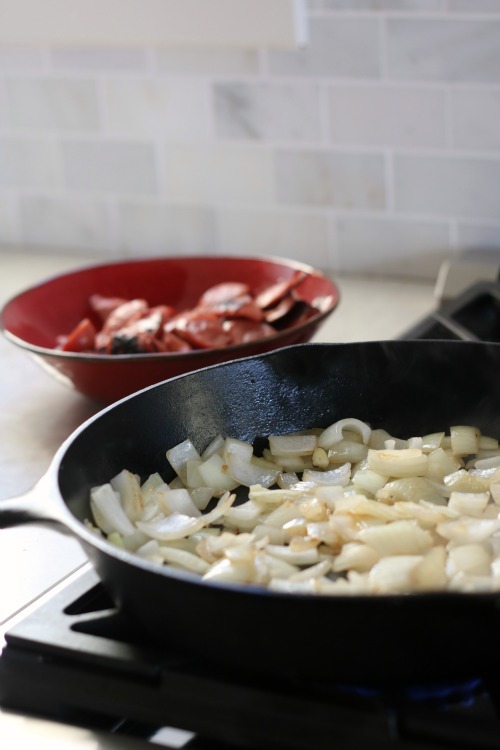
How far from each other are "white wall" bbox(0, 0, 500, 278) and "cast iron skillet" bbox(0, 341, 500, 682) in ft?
2.20

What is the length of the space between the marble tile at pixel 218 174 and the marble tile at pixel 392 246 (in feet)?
0.48

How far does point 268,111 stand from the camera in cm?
163

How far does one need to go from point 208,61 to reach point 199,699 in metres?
1.23

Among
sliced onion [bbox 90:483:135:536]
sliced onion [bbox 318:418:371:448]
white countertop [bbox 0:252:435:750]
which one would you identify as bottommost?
white countertop [bbox 0:252:435:750]

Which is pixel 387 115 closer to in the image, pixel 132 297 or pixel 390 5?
pixel 390 5

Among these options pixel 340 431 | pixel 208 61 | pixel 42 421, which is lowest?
pixel 42 421

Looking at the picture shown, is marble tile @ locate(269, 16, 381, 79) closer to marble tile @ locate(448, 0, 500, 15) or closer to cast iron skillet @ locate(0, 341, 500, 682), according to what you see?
marble tile @ locate(448, 0, 500, 15)

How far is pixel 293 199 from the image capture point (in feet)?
5.48

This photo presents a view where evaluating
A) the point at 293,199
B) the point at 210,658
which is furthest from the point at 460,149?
the point at 210,658

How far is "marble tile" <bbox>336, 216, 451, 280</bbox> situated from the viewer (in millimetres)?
Answer: 1594

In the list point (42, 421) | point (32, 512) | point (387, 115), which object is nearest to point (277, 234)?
point (387, 115)

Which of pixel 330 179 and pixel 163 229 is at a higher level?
pixel 330 179

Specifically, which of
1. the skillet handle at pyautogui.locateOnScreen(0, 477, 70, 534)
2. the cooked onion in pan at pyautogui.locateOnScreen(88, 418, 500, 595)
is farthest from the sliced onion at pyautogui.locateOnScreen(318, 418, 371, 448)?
the skillet handle at pyautogui.locateOnScreen(0, 477, 70, 534)

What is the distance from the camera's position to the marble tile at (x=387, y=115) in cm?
151
